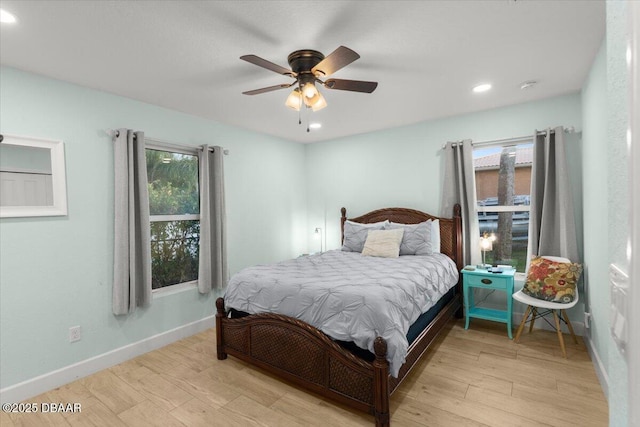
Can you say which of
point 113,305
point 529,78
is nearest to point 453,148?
point 529,78

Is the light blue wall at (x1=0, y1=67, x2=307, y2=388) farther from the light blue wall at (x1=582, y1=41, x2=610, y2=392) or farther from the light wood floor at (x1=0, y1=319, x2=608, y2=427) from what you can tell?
the light blue wall at (x1=582, y1=41, x2=610, y2=392)

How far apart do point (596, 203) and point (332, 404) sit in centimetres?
255

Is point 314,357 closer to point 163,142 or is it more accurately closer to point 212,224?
point 212,224

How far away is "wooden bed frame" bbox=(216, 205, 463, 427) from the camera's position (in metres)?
1.93

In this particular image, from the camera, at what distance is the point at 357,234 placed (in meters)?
4.16

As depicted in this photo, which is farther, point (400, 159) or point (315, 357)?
point (400, 159)

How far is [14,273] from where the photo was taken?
2367 mm

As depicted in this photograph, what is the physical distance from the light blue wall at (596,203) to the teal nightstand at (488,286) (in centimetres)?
62

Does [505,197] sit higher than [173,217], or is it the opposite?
[505,197]

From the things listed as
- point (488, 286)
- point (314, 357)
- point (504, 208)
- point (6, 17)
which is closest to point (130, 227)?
point (6, 17)

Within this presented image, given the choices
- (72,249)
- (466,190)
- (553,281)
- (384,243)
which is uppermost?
(466,190)

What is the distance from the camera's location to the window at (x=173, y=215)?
3.37 metres

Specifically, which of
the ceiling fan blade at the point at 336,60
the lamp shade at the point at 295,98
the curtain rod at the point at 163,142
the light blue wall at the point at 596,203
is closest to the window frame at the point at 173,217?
the curtain rod at the point at 163,142

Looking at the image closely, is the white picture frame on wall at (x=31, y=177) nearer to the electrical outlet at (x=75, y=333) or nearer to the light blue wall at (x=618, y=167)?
the electrical outlet at (x=75, y=333)
